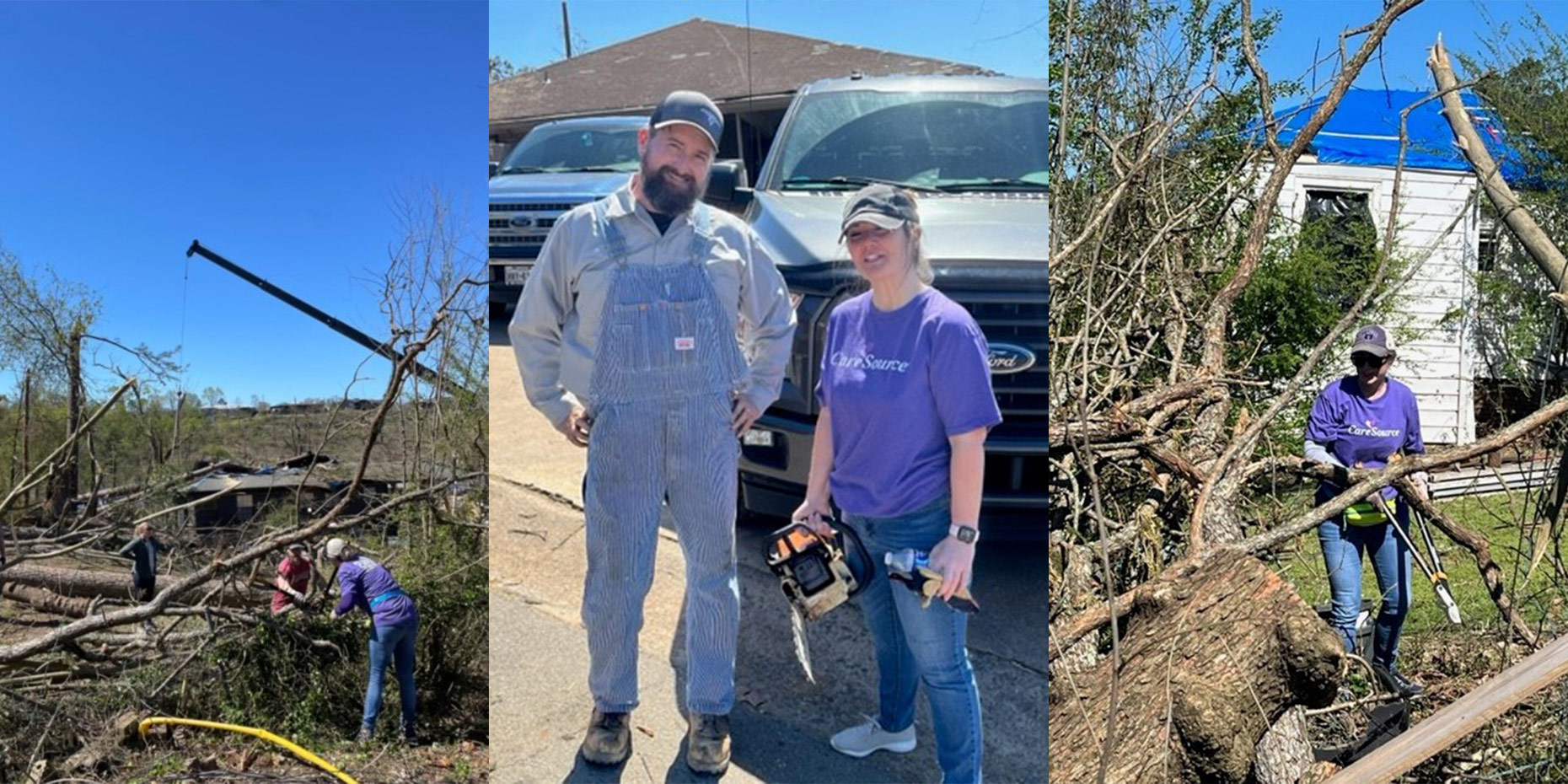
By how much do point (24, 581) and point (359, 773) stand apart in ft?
8.47

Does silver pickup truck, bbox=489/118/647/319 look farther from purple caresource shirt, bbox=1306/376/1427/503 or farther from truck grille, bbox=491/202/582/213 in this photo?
purple caresource shirt, bbox=1306/376/1427/503

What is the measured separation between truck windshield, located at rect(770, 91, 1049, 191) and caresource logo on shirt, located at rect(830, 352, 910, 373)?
488 mm

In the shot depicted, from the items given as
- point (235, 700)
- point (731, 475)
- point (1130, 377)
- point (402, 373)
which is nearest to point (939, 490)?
point (731, 475)

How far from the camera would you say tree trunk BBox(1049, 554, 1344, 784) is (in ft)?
10.0

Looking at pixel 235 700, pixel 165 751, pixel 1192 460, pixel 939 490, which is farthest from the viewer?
pixel 235 700

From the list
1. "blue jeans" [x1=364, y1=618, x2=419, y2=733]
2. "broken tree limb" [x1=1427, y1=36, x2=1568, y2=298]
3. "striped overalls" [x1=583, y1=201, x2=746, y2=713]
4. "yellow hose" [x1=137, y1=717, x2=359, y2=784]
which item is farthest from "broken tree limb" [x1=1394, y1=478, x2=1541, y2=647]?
"yellow hose" [x1=137, y1=717, x2=359, y2=784]

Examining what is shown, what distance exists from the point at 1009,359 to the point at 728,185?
0.91 meters

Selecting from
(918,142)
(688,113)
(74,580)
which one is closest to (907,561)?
(918,142)

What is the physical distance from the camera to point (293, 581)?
17.0 ft

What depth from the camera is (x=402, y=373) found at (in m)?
4.75

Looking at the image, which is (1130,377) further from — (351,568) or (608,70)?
(351,568)

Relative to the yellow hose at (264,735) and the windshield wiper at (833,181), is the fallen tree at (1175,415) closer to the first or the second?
the windshield wiper at (833,181)

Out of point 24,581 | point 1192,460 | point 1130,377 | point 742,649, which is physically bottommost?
point 24,581

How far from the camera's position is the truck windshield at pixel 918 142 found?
2793 mm
